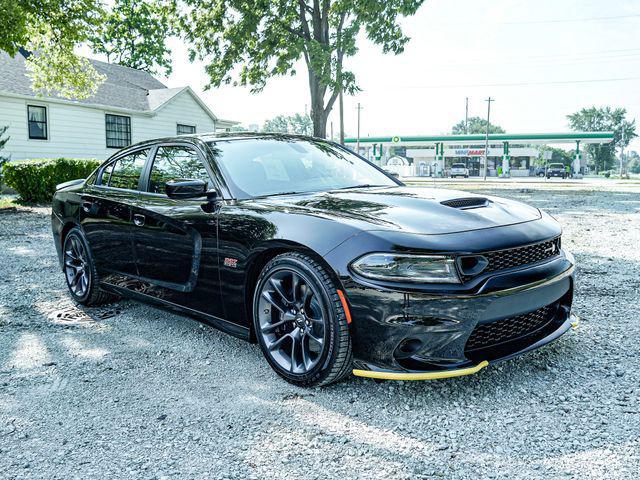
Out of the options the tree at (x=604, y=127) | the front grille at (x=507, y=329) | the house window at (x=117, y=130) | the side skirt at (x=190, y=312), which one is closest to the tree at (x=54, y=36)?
the house window at (x=117, y=130)

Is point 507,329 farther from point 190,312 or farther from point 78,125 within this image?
point 78,125

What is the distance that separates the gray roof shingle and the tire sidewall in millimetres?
18541

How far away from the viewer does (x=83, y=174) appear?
15.9 meters

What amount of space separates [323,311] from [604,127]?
5261 inches

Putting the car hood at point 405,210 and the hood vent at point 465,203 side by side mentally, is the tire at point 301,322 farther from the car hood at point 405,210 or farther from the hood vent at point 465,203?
the hood vent at point 465,203

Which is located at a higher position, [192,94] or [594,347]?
[192,94]

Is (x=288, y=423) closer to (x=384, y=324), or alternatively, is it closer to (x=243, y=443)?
(x=243, y=443)

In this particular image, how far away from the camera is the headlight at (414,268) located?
2.74 m

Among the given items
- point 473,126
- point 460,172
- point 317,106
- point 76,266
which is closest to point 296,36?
point 317,106

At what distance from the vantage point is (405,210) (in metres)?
3.18

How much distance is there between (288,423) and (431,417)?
72cm

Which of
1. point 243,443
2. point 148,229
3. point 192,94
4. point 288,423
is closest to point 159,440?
point 243,443

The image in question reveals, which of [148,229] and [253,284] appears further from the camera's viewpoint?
[148,229]

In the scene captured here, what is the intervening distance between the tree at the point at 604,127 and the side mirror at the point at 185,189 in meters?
101
